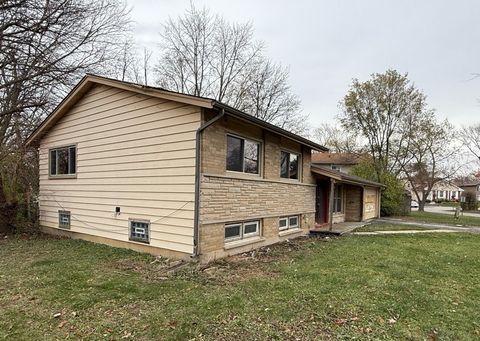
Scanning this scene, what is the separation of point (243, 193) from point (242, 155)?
3.60ft

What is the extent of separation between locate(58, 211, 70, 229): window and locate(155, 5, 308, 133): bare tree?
1805cm

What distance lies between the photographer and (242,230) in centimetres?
950

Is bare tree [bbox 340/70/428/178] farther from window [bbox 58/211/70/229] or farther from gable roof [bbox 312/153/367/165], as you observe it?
window [bbox 58/211/70/229]

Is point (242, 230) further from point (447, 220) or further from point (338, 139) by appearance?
point (338, 139)

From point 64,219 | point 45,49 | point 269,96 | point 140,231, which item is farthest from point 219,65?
point 140,231

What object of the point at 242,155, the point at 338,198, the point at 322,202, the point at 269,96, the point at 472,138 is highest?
the point at 269,96

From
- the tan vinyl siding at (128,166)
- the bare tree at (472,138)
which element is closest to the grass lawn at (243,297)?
the tan vinyl siding at (128,166)

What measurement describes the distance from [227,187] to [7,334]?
17.7ft

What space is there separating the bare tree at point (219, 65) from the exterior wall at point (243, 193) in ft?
56.7

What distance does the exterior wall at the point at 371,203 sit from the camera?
66.1 feet

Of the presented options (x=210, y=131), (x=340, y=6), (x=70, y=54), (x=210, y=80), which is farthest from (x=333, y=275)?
(x=210, y=80)

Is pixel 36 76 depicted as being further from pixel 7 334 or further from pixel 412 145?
pixel 412 145

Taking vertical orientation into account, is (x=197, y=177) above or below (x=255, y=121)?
below

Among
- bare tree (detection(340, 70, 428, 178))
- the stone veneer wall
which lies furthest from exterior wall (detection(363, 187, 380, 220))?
the stone veneer wall
